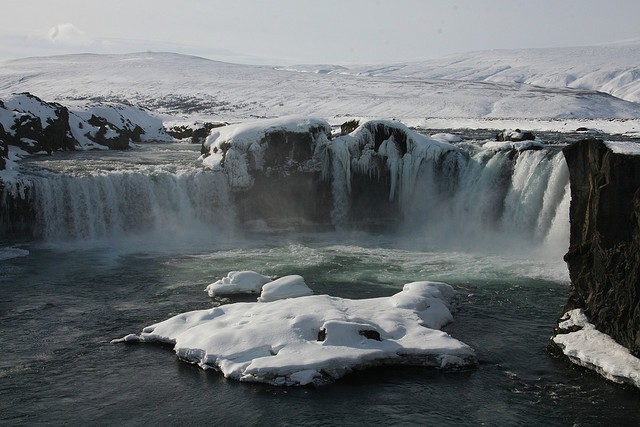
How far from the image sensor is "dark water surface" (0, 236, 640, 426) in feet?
45.1

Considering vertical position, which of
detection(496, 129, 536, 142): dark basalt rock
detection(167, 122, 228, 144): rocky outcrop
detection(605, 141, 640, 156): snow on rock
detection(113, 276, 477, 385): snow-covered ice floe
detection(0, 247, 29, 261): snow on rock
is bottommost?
detection(0, 247, 29, 261): snow on rock

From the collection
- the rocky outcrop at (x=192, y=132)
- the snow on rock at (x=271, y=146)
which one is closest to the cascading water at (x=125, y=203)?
the snow on rock at (x=271, y=146)

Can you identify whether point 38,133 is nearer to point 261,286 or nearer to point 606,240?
point 261,286

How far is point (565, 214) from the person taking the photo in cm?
2759

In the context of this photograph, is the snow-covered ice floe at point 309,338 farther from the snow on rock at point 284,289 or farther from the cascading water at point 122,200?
the cascading water at point 122,200

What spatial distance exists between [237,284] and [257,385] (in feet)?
23.0

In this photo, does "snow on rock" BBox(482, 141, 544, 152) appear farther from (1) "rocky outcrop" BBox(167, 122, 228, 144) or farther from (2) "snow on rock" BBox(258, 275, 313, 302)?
(1) "rocky outcrop" BBox(167, 122, 228, 144)

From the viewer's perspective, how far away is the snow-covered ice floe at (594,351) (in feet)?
48.3

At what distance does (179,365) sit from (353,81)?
123476 millimetres

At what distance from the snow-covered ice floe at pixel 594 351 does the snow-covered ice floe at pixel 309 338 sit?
7.21 feet

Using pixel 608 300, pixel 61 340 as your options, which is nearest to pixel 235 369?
pixel 61 340

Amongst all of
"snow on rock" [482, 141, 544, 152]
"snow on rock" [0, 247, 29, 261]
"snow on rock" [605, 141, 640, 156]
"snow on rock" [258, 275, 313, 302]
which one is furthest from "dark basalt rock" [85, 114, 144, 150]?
"snow on rock" [605, 141, 640, 156]

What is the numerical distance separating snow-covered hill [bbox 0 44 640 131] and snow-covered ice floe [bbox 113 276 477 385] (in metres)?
58.1

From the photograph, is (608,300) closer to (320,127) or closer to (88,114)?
(320,127)
